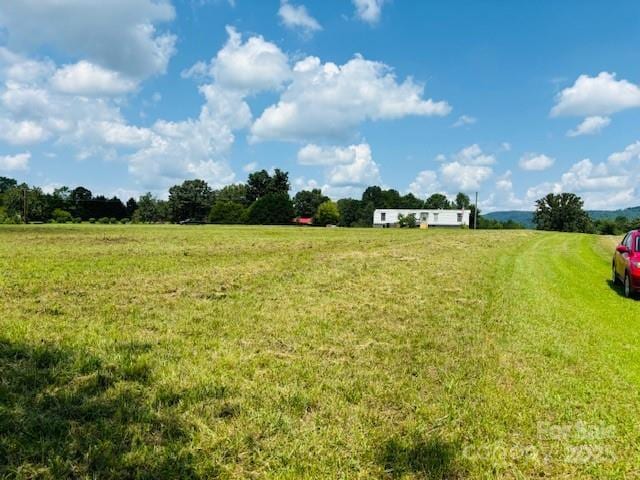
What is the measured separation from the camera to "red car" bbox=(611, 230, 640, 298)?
36.8ft

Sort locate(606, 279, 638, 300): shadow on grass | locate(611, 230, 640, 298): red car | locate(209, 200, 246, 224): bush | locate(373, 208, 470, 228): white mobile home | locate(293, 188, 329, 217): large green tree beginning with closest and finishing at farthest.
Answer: locate(611, 230, 640, 298): red car → locate(606, 279, 638, 300): shadow on grass → locate(373, 208, 470, 228): white mobile home → locate(209, 200, 246, 224): bush → locate(293, 188, 329, 217): large green tree

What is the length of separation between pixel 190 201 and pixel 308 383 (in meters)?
117

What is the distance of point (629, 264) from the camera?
1155 cm

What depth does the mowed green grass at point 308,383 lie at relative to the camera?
3.56 meters

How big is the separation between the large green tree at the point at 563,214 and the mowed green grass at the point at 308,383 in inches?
4497

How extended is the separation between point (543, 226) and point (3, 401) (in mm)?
126036

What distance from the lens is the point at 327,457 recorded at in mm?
3609

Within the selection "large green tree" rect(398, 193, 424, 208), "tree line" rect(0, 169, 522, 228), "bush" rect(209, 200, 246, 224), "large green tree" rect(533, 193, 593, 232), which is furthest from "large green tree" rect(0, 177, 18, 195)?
"large green tree" rect(533, 193, 593, 232)

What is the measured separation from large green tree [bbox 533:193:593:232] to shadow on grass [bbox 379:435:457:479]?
4765 inches

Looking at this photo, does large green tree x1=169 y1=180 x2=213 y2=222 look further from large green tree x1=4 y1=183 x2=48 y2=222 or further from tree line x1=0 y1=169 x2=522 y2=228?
large green tree x1=4 y1=183 x2=48 y2=222

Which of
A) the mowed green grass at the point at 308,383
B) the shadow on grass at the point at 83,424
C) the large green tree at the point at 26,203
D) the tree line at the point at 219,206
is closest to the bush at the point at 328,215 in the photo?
the tree line at the point at 219,206

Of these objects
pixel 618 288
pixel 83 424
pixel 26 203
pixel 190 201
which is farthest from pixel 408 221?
pixel 83 424

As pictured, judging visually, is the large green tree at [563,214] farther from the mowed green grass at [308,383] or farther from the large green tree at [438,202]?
the mowed green grass at [308,383]

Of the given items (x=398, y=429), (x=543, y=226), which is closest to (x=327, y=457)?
(x=398, y=429)
